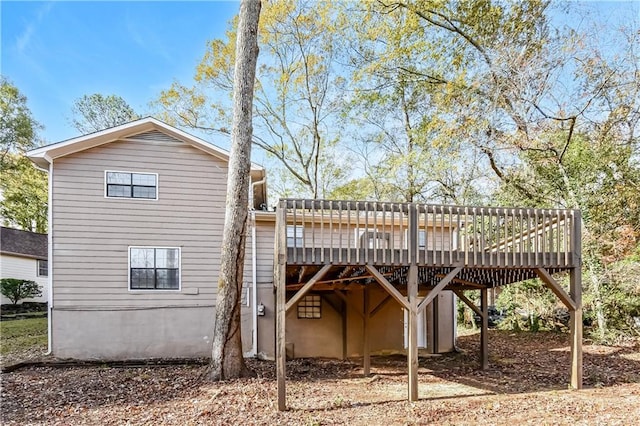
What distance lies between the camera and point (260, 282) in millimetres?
10703

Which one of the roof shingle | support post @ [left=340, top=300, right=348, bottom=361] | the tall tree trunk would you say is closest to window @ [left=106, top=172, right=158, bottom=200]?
the tall tree trunk

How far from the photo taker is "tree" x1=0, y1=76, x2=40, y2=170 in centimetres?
2083

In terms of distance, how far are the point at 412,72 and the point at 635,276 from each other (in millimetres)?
9564

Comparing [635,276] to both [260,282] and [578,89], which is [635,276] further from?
[260,282]

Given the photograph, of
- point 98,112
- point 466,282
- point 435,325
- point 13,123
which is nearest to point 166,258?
point 466,282

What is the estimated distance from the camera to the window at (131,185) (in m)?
10.1

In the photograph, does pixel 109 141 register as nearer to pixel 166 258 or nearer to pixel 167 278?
pixel 166 258

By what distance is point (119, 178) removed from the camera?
10141 mm

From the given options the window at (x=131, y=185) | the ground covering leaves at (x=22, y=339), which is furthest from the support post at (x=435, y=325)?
the ground covering leaves at (x=22, y=339)

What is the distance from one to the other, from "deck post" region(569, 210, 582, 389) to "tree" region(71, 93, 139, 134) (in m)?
21.2

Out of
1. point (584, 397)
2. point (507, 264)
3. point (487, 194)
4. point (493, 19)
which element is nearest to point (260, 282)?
point (507, 264)

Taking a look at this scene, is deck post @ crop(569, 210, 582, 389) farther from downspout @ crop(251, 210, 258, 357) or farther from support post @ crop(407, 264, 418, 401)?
downspout @ crop(251, 210, 258, 357)

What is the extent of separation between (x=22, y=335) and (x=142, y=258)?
211 inches

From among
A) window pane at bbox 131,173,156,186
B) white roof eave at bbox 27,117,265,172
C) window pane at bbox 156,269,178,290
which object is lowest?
window pane at bbox 156,269,178,290
